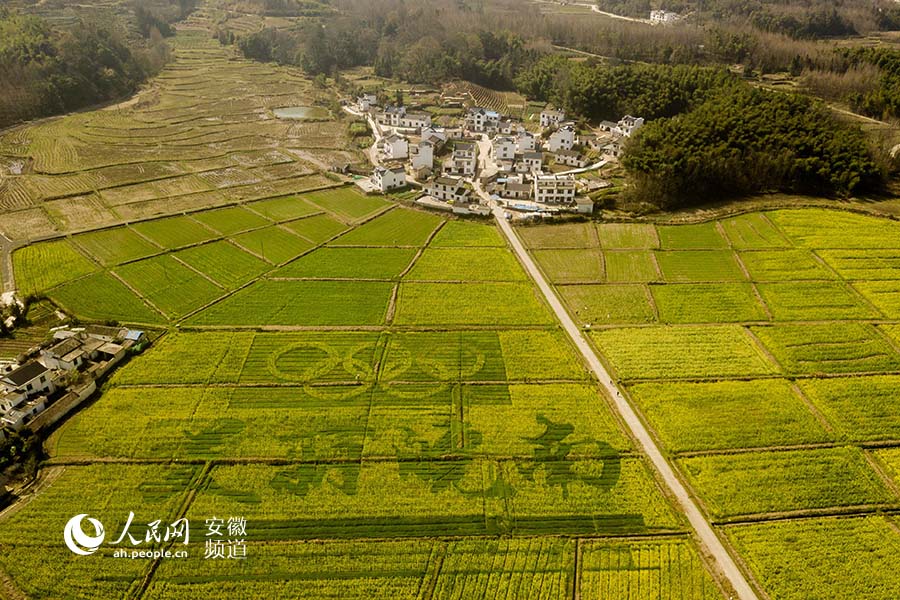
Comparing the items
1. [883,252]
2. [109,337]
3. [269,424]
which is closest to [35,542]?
[269,424]

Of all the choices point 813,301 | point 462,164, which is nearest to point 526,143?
point 462,164

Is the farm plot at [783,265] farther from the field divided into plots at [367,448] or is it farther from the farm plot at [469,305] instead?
the field divided into plots at [367,448]

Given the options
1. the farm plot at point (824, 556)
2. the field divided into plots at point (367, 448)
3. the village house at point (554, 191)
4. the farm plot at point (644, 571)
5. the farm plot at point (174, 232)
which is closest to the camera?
the farm plot at point (644, 571)

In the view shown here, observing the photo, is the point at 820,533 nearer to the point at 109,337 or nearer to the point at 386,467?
the point at 386,467

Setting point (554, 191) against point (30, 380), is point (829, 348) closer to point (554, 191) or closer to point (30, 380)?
point (554, 191)

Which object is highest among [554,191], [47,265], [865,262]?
[554,191]

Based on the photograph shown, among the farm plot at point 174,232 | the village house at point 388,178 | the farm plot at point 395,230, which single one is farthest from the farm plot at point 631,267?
the farm plot at point 174,232
